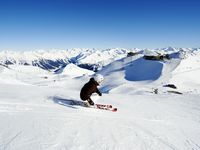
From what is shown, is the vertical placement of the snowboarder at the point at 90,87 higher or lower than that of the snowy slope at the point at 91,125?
higher

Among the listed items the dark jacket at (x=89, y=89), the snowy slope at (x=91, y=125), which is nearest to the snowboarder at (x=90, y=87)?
the dark jacket at (x=89, y=89)

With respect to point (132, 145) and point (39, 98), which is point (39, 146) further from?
point (39, 98)

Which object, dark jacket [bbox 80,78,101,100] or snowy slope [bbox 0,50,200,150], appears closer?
snowy slope [bbox 0,50,200,150]

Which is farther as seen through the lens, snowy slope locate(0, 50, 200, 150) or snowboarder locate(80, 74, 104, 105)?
snowboarder locate(80, 74, 104, 105)

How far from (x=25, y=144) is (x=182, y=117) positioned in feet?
26.8

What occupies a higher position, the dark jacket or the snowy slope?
the dark jacket

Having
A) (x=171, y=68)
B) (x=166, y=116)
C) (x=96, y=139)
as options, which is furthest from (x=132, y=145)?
(x=171, y=68)

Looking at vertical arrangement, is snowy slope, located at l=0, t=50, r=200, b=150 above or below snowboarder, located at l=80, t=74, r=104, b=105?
below

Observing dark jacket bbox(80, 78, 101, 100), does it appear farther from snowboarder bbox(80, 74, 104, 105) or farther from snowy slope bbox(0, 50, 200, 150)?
snowy slope bbox(0, 50, 200, 150)

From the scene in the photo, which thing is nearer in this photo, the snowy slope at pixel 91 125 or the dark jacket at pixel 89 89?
the snowy slope at pixel 91 125

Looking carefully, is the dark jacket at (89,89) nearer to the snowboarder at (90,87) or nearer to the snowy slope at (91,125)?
the snowboarder at (90,87)

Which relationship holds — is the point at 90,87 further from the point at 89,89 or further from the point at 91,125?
the point at 91,125

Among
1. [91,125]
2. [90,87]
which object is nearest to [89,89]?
[90,87]

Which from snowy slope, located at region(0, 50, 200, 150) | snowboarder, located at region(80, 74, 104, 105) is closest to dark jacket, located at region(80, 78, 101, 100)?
snowboarder, located at region(80, 74, 104, 105)
